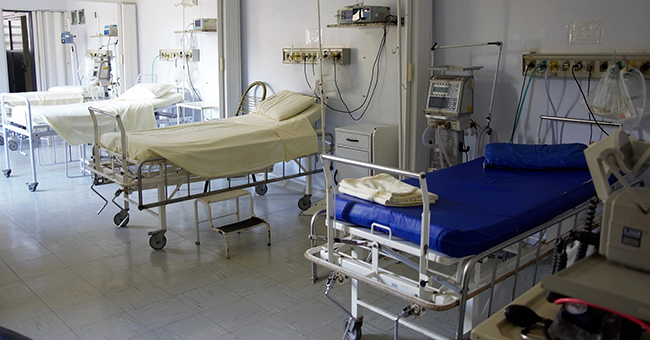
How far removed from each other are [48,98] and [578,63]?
732cm

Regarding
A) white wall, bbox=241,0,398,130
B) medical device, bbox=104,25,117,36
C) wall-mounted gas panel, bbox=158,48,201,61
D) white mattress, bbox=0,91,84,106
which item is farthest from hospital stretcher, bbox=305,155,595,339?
medical device, bbox=104,25,117,36

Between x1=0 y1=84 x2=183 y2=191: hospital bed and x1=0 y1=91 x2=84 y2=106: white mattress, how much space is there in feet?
0.91

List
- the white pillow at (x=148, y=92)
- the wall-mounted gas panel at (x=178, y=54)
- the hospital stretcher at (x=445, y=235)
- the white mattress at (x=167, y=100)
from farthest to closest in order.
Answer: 1. the wall-mounted gas panel at (x=178, y=54)
2. the white pillow at (x=148, y=92)
3. the white mattress at (x=167, y=100)
4. the hospital stretcher at (x=445, y=235)

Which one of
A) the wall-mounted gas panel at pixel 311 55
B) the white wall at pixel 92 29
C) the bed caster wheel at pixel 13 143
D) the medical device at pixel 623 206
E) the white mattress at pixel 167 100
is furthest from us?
the white wall at pixel 92 29

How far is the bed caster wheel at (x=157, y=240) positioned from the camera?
4531 millimetres

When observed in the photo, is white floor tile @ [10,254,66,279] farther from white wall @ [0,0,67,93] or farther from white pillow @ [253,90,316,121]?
white wall @ [0,0,67,93]

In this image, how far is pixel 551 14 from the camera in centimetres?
432

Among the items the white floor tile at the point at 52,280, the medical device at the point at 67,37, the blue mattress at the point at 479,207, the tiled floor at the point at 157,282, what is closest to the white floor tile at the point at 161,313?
the tiled floor at the point at 157,282

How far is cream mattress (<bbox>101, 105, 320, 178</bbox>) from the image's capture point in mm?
4430

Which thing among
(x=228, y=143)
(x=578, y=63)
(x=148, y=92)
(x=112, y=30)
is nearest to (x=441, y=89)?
(x=578, y=63)

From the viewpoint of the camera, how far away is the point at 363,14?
514 centimetres

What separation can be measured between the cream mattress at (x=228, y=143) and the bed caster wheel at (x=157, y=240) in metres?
0.61

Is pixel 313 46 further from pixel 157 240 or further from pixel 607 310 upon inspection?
pixel 607 310

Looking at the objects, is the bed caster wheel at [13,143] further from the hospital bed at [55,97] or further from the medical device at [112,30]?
the medical device at [112,30]
